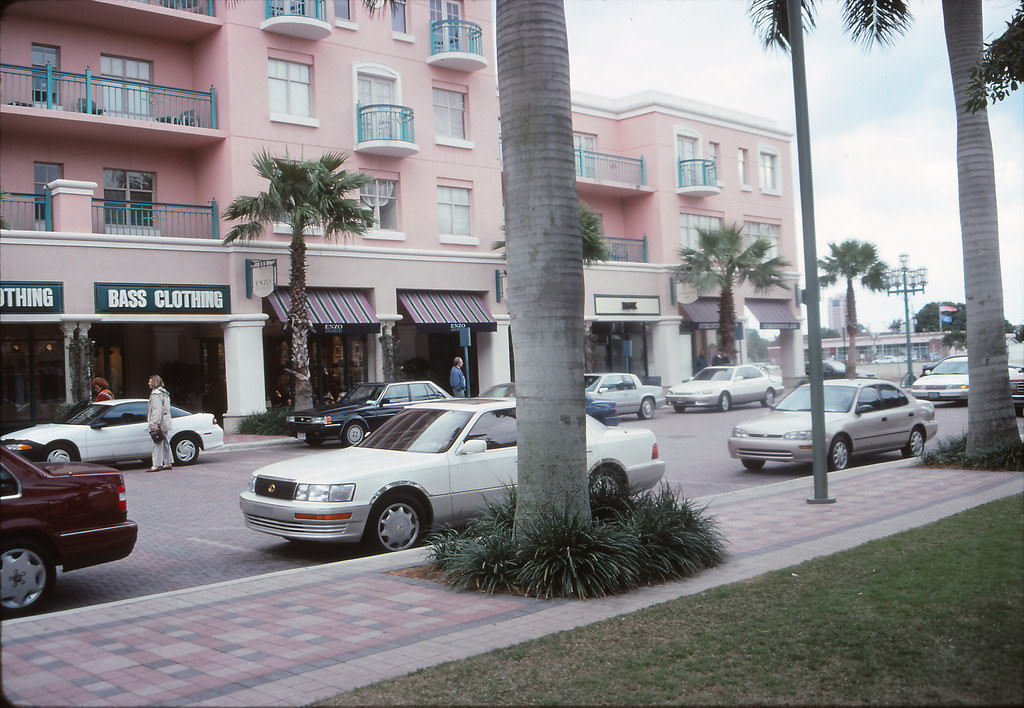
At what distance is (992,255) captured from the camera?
A: 13914 millimetres

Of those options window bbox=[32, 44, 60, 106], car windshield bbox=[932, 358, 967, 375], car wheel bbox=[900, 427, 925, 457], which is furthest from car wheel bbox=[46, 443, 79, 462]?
car windshield bbox=[932, 358, 967, 375]

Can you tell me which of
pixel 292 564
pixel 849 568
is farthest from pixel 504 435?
pixel 849 568

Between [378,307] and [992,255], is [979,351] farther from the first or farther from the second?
[378,307]

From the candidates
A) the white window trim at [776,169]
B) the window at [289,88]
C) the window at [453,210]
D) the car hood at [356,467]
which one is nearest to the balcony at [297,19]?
the window at [289,88]

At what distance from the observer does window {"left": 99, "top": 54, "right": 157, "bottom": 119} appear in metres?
25.7

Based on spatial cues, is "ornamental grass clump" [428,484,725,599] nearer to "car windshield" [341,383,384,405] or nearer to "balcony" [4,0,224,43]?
"car windshield" [341,383,384,405]

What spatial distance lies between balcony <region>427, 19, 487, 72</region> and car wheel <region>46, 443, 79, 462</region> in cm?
1805

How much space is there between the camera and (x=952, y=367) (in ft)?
95.9

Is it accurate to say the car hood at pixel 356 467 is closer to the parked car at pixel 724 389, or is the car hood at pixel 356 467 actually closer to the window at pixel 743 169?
the parked car at pixel 724 389

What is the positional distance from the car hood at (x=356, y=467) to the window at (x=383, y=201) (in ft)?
65.0

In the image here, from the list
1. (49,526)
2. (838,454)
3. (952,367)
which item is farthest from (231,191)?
(952,367)

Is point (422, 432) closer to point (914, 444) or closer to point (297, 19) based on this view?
point (914, 444)

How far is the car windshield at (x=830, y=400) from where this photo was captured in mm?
15844

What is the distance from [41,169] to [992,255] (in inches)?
904
